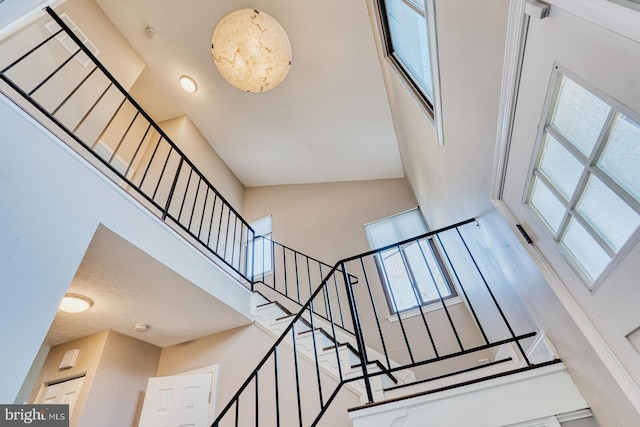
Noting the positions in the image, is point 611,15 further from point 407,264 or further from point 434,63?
point 407,264

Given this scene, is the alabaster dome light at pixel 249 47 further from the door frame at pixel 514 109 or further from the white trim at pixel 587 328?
the white trim at pixel 587 328

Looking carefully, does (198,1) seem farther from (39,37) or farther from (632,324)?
(632,324)

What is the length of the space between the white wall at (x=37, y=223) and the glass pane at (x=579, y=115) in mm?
2128

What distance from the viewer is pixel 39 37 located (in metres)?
2.81

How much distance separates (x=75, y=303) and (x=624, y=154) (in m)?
3.34

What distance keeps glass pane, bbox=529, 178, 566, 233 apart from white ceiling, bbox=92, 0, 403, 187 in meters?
3.00

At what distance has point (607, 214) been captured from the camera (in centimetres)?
84

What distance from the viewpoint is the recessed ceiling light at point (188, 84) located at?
440 centimetres

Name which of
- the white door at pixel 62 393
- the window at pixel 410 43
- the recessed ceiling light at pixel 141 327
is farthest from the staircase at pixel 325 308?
the white door at pixel 62 393

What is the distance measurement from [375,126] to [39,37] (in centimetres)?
377

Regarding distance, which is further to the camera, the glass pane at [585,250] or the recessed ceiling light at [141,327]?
the recessed ceiling light at [141,327]

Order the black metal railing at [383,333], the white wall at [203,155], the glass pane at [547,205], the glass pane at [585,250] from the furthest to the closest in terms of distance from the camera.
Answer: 1. the white wall at [203,155]
2. the black metal railing at [383,333]
3. the glass pane at [547,205]
4. the glass pane at [585,250]

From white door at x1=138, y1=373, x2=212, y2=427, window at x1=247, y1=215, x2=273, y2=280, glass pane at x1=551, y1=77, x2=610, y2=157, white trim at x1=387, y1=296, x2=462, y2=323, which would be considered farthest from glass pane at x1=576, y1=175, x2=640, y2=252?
window at x1=247, y1=215, x2=273, y2=280

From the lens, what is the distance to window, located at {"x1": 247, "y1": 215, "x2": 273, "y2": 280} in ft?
15.6
